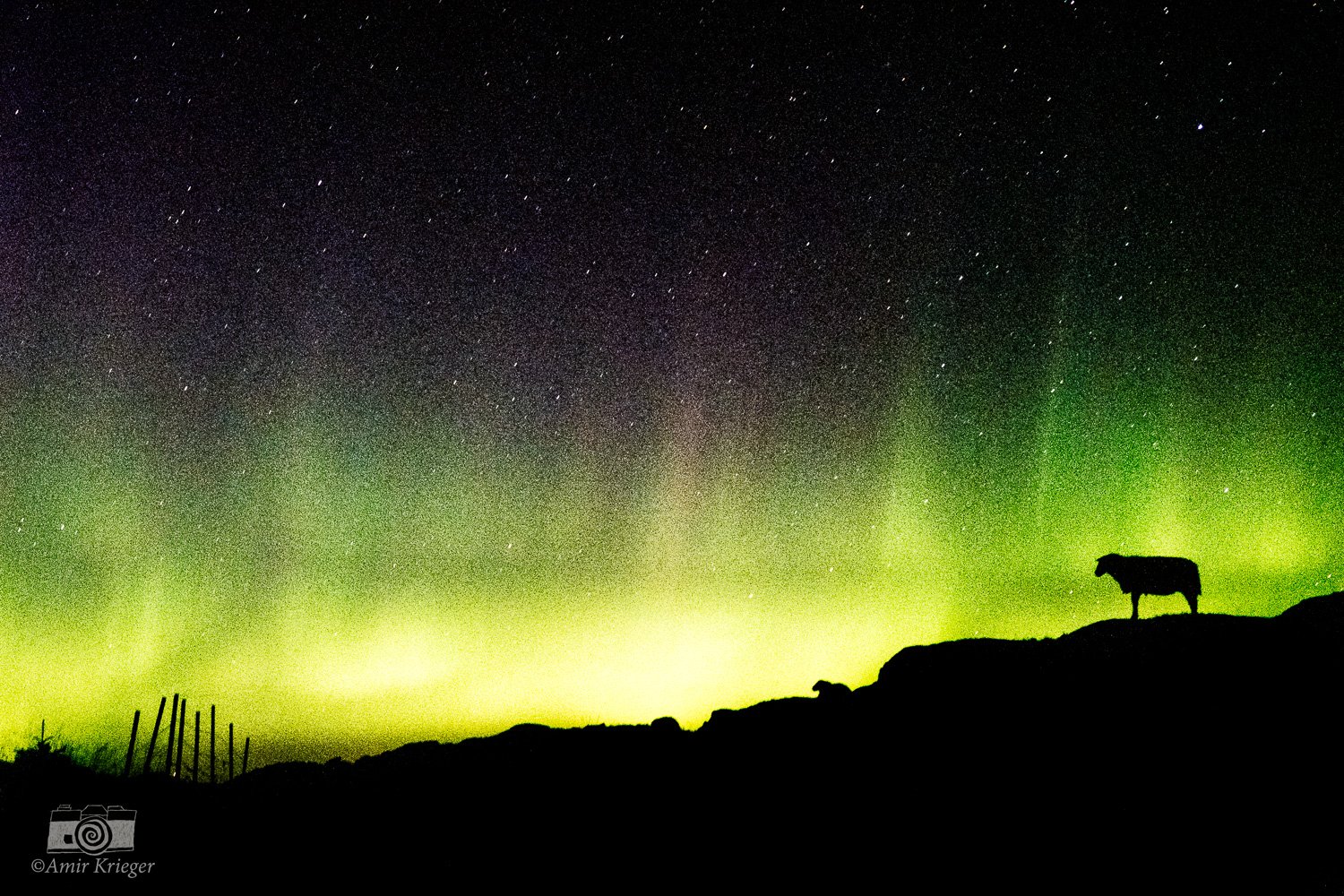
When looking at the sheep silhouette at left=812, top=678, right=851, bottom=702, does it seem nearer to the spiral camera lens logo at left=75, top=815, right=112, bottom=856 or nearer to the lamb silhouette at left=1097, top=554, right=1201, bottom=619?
the lamb silhouette at left=1097, top=554, right=1201, bottom=619

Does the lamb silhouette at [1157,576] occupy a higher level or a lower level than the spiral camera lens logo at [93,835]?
higher

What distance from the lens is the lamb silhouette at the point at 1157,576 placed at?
2718cm

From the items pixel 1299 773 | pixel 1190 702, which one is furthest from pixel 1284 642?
pixel 1299 773

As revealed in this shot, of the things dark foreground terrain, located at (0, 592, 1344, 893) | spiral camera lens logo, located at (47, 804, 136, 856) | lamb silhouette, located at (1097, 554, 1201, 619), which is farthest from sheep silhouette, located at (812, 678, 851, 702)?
spiral camera lens logo, located at (47, 804, 136, 856)

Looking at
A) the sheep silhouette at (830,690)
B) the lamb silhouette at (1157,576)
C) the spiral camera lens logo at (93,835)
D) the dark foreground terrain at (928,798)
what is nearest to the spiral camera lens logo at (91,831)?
the spiral camera lens logo at (93,835)

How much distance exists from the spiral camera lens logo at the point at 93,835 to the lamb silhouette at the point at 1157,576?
2975 centimetres

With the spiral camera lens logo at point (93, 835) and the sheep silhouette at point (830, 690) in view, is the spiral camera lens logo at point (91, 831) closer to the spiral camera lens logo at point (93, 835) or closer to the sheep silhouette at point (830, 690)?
the spiral camera lens logo at point (93, 835)

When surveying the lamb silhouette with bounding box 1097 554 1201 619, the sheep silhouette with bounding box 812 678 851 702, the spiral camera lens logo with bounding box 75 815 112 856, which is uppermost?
the lamb silhouette with bounding box 1097 554 1201 619

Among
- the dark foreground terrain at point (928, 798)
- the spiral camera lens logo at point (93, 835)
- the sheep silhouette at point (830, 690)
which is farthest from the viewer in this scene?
the sheep silhouette at point (830, 690)

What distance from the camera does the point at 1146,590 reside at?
2745cm

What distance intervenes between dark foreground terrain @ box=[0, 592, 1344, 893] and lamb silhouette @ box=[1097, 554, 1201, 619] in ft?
14.0

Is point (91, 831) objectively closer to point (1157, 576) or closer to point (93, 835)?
point (93, 835)

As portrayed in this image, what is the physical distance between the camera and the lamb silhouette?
89.2 ft

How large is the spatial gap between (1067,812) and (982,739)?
3.58m
